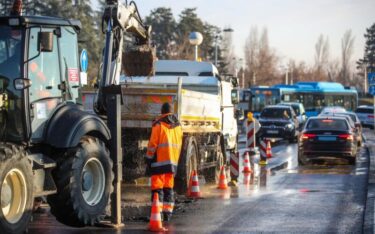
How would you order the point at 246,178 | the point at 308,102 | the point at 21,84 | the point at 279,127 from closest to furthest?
the point at 21,84
the point at 246,178
the point at 279,127
the point at 308,102

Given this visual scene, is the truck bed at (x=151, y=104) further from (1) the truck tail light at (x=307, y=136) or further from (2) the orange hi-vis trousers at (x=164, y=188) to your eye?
(1) the truck tail light at (x=307, y=136)

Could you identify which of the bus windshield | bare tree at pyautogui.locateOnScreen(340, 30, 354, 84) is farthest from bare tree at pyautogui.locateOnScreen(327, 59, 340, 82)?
the bus windshield

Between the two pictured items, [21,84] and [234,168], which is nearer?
[21,84]

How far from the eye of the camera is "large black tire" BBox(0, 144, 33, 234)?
8406 mm

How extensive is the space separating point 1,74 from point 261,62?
96.4m

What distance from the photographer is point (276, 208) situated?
1322 cm

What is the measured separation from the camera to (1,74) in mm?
9242

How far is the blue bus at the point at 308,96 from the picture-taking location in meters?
56.7

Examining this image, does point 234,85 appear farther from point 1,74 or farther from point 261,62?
point 261,62

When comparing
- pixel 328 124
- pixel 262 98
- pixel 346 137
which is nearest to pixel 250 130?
pixel 328 124

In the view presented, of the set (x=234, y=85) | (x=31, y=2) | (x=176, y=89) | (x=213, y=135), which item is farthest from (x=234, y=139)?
(x=31, y=2)

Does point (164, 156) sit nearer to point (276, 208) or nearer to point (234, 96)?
point (276, 208)

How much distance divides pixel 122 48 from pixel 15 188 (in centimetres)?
474

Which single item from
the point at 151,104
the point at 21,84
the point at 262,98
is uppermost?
the point at 21,84
